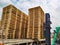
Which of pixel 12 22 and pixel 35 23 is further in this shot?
pixel 35 23

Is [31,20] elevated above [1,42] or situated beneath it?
elevated above

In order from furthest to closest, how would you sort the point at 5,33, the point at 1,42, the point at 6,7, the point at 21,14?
1. the point at 21,14
2. the point at 6,7
3. the point at 5,33
4. the point at 1,42

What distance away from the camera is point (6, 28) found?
31.3m

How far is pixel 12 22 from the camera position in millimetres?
33094

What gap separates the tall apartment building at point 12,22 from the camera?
3136 cm

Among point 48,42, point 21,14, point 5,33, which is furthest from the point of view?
point 21,14

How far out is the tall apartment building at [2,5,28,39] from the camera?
31.4 meters

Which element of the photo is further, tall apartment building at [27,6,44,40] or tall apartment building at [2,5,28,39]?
tall apartment building at [27,6,44,40]

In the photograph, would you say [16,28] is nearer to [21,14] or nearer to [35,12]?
[21,14]

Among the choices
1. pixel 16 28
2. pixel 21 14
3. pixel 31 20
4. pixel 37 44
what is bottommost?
pixel 37 44

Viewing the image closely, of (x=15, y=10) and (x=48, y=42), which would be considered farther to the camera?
(x=15, y=10)

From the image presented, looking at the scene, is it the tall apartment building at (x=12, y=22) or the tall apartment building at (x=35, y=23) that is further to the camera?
the tall apartment building at (x=35, y=23)

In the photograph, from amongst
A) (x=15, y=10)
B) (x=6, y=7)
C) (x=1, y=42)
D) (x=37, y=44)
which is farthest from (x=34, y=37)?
(x=1, y=42)

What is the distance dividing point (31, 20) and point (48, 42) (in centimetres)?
2759
